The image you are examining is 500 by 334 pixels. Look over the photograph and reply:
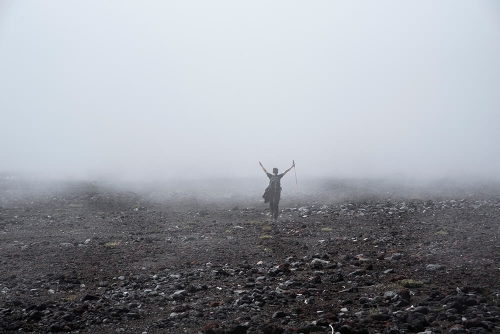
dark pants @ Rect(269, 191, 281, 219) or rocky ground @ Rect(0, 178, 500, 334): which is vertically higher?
dark pants @ Rect(269, 191, 281, 219)

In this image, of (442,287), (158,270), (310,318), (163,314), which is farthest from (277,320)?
(158,270)

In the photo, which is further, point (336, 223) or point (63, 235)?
point (336, 223)

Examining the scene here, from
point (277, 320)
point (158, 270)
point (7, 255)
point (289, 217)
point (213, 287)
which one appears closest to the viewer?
point (277, 320)

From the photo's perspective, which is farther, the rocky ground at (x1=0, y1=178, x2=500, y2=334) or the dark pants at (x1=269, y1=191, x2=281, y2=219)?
the dark pants at (x1=269, y1=191, x2=281, y2=219)

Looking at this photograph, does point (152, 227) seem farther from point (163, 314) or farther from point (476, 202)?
point (476, 202)

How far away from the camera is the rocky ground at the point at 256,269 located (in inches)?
291

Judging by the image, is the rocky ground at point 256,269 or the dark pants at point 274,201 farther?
the dark pants at point 274,201

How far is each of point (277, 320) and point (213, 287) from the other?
8.33ft

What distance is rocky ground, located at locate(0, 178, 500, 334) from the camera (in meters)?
7.38

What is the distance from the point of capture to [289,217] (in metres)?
19.8

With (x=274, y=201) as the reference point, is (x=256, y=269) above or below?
below

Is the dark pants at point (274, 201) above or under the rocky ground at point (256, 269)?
above

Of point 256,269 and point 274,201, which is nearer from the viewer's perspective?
point 256,269

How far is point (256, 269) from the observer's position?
10773mm
